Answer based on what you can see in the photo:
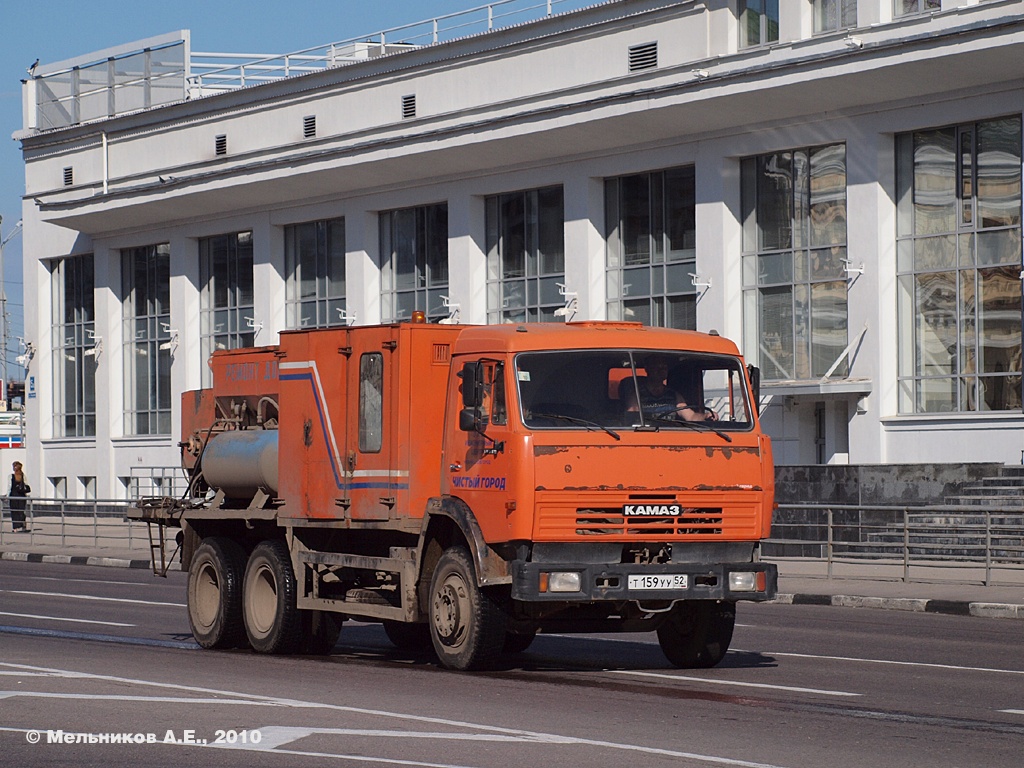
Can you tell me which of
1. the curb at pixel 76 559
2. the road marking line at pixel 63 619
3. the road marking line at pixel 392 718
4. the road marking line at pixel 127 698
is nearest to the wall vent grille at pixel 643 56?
the curb at pixel 76 559

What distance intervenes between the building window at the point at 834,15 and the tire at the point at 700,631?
78.5 ft

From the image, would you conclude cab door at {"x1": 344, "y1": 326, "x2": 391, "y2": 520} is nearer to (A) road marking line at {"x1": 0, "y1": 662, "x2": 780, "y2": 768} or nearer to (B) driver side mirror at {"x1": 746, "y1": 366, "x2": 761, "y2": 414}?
(A) road marking line at {"x1": 0, "y1": 662, "x2": 780, "y2": 768}

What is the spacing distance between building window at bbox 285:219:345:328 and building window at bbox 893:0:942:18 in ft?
64.1

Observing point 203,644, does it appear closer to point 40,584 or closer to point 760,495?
point 760,495

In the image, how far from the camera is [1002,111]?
3356 centimetres

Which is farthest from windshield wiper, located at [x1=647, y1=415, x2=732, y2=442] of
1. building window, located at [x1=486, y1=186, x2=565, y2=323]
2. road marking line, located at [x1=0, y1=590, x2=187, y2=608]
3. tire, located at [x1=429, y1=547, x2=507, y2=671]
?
building window, located at [x1=486, y1=186, x2=565, y2=323]

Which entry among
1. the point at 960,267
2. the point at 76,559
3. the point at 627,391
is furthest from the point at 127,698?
the point at 960,267

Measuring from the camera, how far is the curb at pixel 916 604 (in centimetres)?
2012

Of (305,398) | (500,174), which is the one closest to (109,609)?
(305,398)

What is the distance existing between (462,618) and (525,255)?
31.5 m

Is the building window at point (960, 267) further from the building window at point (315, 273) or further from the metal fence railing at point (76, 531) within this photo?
the building window at point (315, 273)

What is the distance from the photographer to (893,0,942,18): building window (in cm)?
3403

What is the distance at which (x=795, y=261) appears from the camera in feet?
124

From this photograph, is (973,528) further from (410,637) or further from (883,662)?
(410,637)
